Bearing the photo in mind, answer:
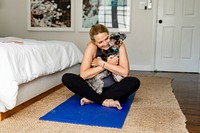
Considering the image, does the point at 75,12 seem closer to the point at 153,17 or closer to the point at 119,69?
the point at 153,17

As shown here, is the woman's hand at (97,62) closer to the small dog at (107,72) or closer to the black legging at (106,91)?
the small dog at (107,72)

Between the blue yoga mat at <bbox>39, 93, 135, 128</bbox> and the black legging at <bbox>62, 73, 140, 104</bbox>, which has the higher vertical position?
the black legging at <bbox>62, 73, 140, 104</bbox>

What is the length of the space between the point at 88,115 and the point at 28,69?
0.65 metres

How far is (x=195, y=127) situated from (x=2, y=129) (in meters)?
1.39

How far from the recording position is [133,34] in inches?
178

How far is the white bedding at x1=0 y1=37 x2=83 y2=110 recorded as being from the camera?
6.05 feet

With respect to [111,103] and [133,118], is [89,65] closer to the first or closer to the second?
[111,103]

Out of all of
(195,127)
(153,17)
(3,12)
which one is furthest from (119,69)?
(3,12)

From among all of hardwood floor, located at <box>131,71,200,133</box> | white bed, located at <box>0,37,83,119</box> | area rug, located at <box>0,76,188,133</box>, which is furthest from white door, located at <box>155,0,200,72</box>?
white bed, located at <box>0,37,83,119</box>

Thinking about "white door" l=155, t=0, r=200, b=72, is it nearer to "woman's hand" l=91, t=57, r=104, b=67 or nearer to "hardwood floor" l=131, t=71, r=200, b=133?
"hardwood floor" l=131, t=71, r=200, b=133

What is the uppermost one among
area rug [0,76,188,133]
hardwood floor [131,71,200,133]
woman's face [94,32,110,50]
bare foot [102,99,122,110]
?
woman's face [94,32,110,50]

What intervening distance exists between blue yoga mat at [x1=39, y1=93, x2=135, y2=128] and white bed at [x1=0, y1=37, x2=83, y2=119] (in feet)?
0.93

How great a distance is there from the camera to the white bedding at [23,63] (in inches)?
72.6

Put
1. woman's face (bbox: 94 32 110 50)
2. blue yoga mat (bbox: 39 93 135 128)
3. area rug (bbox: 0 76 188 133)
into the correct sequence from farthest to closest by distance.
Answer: woman's face (bbox: 94 32 110 50), blue yoga mat (bbox: 39 93 135 128), area rug (bbox: 0 76 188 133)
